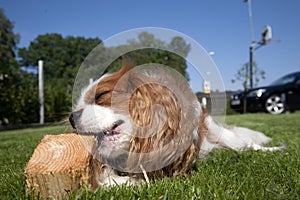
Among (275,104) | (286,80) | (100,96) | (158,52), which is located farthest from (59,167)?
(286,80)

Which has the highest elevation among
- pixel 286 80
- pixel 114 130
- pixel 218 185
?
pixel 286 80

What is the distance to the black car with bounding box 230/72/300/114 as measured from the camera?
13219 millimetres

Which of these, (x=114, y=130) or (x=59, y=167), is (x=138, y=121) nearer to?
(x=114, y=130)

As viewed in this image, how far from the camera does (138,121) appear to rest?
238cm

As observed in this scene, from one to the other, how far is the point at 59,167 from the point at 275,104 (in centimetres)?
1329

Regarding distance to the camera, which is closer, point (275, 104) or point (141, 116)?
point (141, 116)

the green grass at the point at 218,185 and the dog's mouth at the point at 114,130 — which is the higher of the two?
the dog's mouth at the point at 114,130

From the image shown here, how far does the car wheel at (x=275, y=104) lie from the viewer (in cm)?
1352

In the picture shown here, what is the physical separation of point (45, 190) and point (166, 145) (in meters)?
0.92

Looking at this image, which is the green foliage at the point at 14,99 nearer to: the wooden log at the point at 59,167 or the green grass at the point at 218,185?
the green grass at the point at 218,185

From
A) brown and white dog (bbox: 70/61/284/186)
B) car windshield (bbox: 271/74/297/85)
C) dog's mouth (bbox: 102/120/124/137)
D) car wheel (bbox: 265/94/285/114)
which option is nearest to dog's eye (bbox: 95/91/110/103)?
brown and white dog (bbox: 70/61/284/186)

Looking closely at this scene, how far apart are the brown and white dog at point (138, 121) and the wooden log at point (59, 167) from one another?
0.52ft

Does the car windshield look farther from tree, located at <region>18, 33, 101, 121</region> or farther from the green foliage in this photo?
tree, located at <region>18, 33, 101, 121</region>

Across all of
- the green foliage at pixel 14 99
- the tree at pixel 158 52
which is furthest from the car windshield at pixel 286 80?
the tree at pixel 158 52
